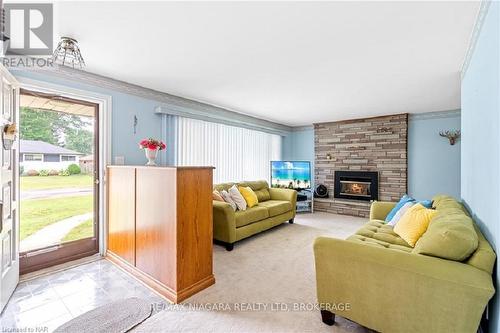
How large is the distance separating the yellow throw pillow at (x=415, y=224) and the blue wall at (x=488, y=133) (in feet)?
1.11

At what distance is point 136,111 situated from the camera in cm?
349

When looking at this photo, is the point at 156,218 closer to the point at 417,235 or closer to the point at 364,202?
the point at 417,235

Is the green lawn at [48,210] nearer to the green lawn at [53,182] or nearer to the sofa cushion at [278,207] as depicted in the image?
the green lawn at [53,182]

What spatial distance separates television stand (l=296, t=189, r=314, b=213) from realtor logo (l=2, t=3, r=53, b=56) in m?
5.12

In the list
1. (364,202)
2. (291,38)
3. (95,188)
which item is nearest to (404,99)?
(364,202)

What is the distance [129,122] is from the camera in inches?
134

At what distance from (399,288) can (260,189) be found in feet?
12.2

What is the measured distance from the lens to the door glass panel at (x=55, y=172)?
2721 millimetres

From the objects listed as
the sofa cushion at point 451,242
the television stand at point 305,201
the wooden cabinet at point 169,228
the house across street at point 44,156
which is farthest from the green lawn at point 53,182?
the television stand at point 305,201

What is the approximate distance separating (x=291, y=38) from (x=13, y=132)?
103 inches

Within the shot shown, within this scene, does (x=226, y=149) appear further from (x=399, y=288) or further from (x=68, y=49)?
(x=399, y=288)

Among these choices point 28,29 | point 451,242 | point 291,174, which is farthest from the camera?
point 291,174

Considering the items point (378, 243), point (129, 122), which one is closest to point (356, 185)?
point (378, 243)

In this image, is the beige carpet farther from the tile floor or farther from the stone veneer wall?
the stone veneer wall
